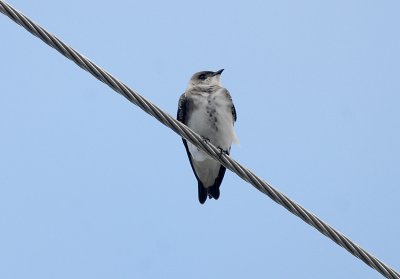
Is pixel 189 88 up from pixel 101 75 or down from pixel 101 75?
up

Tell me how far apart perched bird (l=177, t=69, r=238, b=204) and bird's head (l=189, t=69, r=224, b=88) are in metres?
0.02

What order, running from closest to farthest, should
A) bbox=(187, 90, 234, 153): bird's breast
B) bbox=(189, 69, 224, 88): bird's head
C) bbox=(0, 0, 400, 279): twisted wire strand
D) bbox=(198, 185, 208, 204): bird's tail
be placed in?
bbox=(0, 0, 400, 279): twisted wire strand, bbox=(187, 90, 234, 153): bird's breast, bbox=(198, 185, 208, 204): bird's tail, bbox=(189, 69, 224, 88): bird's head

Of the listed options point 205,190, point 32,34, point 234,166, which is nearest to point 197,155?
point 205,190

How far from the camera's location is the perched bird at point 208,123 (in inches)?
342

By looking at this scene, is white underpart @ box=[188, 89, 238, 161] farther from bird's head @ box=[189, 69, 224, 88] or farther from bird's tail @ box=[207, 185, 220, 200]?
bird's head @ box=[189, 69, 224, 88]

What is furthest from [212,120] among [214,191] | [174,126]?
[174,126]

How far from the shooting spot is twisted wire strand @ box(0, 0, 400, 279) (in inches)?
191

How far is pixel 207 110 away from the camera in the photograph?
8703mm

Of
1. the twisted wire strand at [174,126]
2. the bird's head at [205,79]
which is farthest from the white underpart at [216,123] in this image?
the twisted wire strand at [174,126]

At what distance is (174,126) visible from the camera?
5508mm

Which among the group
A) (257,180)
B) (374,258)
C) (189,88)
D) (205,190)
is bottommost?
(374,258)

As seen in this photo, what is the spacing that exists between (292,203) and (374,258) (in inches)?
24.5

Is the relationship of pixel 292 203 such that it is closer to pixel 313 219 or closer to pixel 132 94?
pixel 313 219

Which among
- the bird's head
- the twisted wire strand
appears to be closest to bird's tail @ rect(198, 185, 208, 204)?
the bird's head
